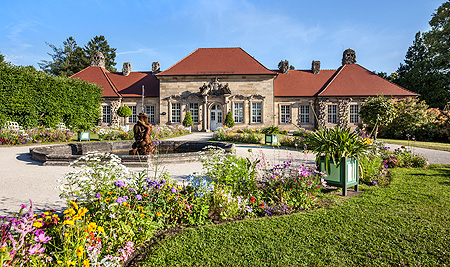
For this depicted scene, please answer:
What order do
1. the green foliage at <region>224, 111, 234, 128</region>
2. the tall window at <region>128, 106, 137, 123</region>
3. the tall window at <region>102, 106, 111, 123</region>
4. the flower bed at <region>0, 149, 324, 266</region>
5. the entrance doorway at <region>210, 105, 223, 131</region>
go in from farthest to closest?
the tall window at <region>128, 106, 137, 123</region> < the tall window at <region>102, 106, 111, 123</region> < the entrance doorway at <region>210, 105, 223, 131</region> < the green foliage at <region>224, 111, 234, 128</region> < the flower bed at <region>0, 149, 324, 266</region>

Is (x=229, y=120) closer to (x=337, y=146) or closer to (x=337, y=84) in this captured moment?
(x=337, y=84)

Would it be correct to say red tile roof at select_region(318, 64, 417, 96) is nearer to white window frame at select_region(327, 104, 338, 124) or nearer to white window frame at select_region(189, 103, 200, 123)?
white window frame at select_region(327, 104, 338, 124)

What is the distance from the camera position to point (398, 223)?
3.52 meters

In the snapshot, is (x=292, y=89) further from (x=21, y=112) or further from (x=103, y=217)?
(x=103, y=217)

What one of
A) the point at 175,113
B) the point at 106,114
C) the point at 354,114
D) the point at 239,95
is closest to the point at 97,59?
the point at 106,114

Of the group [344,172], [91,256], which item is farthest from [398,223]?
[91,256]

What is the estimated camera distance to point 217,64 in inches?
1024

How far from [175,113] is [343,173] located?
891 inches

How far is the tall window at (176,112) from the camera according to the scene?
25.9 meters

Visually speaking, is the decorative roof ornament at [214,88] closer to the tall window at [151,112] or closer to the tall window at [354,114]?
the tall window at [151,112]

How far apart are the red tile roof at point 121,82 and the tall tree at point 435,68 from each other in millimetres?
30673

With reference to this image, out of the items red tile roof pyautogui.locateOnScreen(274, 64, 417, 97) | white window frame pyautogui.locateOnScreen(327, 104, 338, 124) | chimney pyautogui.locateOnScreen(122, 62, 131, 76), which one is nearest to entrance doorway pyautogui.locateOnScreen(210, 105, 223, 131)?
red tile roof pyautogui.locateOnScreen(274, 64, 417, 97)

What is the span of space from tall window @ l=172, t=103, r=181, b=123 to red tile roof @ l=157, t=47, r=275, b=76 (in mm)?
3219

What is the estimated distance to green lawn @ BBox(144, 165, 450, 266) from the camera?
2658 mm
